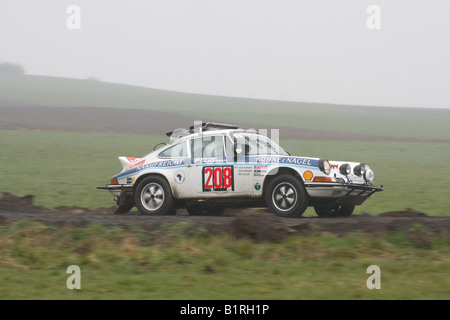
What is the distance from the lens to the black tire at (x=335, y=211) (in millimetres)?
11234

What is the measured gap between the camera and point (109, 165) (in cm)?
2067

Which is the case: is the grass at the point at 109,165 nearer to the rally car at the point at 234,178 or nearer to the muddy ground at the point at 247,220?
the muddy ground at the point at 247,220

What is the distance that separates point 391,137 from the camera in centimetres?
3497

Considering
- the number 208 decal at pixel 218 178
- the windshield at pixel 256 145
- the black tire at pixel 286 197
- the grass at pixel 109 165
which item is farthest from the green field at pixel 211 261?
the windshield at pixel 256 145

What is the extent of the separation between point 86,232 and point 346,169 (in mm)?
4427

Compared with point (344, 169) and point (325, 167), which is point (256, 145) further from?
point (344, 169)

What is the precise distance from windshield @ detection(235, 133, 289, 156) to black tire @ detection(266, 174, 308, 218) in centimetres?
84

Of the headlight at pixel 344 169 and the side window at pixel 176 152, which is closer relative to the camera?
the headlight at pixel 344 169

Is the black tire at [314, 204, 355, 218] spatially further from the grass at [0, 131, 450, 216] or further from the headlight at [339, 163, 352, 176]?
the grass at [0, 131, 450, 216]

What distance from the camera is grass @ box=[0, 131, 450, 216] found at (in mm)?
14781

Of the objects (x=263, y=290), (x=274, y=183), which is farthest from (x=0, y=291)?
(x=274, y=183)

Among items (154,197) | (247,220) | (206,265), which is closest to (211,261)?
(206,265)

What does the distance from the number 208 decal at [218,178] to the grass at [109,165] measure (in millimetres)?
4055

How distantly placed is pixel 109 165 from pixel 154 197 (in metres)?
10.00
